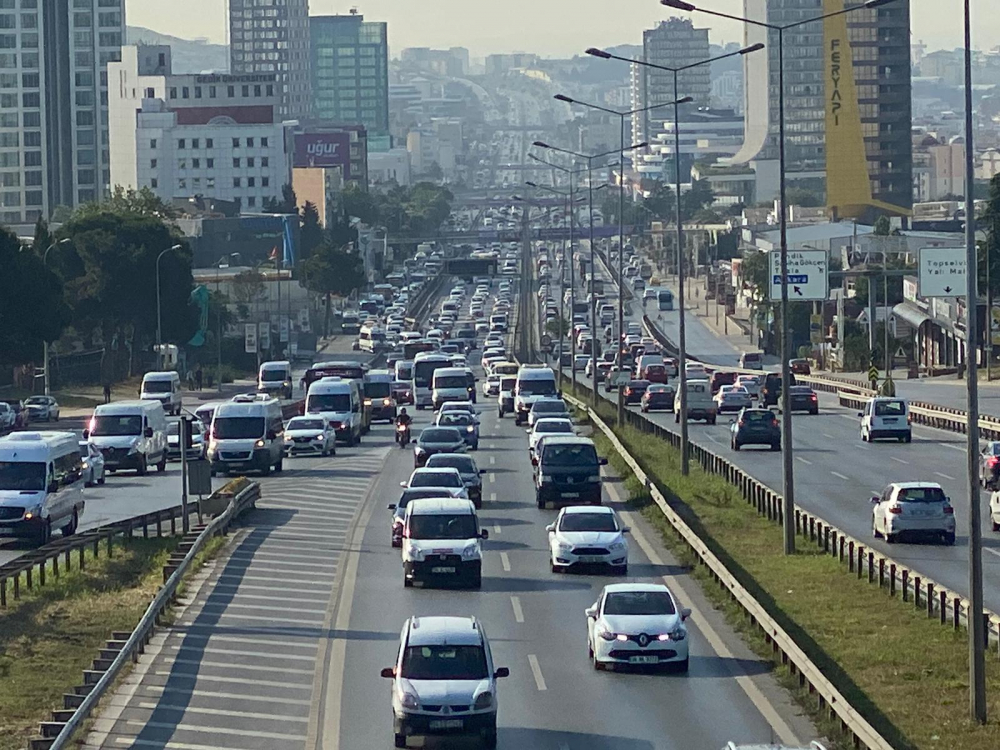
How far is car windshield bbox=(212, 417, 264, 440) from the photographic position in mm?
58844

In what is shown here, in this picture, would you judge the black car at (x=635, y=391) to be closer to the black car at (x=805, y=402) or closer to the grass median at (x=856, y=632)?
the black car at (x=805, y=402)

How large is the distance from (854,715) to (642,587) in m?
6.96

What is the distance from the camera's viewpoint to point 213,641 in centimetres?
3044

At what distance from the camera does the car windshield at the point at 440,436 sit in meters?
58.6

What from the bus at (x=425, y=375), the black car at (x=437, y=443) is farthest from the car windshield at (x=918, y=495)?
the bus at (x=425, y=375)

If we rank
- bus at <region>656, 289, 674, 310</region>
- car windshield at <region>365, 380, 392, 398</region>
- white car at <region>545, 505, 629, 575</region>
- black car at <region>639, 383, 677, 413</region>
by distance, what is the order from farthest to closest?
bus at <region>656, 289, 674, 310</region>
black car at <region>639, 383, 677, 413</region>
car windshield at <region>365, 380, 392, 398</region>
white car at <region>545, 505, 629, 575</region>

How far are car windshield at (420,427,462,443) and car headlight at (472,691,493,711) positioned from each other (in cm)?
3572

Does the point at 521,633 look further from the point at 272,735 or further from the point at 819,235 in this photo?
the point at 819,235

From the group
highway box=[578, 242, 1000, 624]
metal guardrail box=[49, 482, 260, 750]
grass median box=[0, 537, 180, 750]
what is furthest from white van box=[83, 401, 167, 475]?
grass median box=[0, 537, 180, 750]

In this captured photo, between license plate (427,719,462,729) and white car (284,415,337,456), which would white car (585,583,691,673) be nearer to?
license plate (427,719,462,729)

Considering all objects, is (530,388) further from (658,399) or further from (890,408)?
(890,408)

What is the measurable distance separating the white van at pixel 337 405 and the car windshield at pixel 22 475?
1058 inches

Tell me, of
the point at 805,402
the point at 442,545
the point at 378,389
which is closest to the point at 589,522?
the point at 442,545

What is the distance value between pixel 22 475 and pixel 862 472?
2371cm
